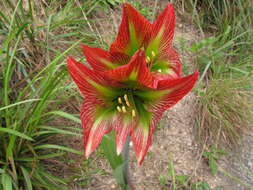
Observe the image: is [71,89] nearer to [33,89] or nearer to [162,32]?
[33,89]

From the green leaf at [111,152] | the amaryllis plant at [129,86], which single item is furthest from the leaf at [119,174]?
the amaryllis plant at [129,86]

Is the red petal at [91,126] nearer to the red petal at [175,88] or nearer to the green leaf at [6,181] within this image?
the red petal at [175,88]

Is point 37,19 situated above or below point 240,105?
above

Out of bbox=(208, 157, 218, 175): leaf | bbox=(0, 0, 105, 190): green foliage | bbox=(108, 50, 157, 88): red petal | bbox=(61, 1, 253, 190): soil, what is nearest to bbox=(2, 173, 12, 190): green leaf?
bbox=(0, 0, 105, 190): green foliage

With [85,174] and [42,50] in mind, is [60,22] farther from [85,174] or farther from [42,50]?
[85,174]

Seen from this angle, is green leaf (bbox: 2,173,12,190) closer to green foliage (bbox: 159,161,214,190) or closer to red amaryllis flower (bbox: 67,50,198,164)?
red amaryllis flower (bbox: 67,50,198,164)

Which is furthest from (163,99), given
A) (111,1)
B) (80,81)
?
(111,1)
